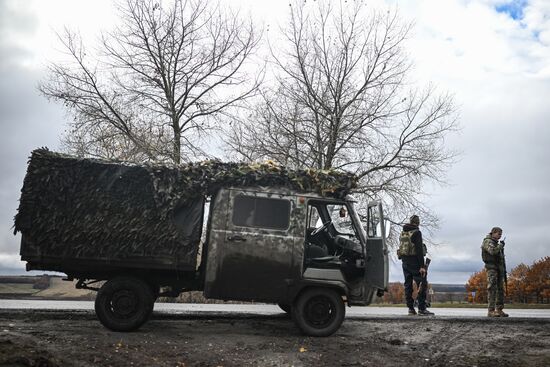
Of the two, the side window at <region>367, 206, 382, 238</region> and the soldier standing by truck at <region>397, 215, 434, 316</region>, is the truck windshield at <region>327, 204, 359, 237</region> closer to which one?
the side window at <region>367, 206, 382, 238</region>

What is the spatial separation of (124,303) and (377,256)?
431 cm

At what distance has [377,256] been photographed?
881cm

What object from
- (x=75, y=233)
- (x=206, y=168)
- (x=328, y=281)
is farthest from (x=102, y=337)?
(x=328, y=281)

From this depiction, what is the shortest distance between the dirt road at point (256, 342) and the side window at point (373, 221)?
1780 millimetres

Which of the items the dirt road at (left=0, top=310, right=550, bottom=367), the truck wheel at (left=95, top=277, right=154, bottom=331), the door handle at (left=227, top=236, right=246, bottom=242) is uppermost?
the door handle at (left=227, top=236, right=246, bottom=242)

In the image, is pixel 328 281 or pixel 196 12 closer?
pixel 328 281

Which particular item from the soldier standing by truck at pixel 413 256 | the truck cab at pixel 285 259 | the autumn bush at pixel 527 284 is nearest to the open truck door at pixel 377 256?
the truck cab at pixel 285 259

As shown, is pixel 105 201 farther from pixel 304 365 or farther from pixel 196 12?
pixel 196 12

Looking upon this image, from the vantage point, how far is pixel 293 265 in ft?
28.1

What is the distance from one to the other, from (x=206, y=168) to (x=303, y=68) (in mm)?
14147

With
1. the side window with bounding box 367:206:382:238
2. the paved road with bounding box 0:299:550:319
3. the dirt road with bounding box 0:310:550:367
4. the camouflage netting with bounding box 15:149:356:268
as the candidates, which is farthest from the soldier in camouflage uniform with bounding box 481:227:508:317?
the camouflage netting with bounding box 15:149:356:268

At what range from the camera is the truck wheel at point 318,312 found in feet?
28.3

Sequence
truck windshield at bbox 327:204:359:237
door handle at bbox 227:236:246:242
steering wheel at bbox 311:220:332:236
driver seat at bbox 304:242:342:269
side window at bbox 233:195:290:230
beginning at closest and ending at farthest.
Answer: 1. door handle at bbox 227:236:246:242
2. side window at bbox 233:195:290:230
3. driver seat at bbox 304:242:342:269
4. truck windshield at bbox 327:204:359:237
5. steering wheel at bbox 311:220:332:236

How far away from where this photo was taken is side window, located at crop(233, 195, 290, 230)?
856 centimetres
